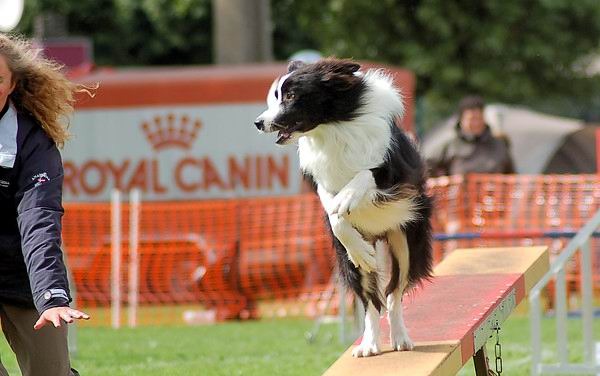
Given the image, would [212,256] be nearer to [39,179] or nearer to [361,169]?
[361,169]

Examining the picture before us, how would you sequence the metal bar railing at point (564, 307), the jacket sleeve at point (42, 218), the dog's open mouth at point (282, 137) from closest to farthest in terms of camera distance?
the jacket sleeve at point (42, 218) → the dog's open mouth at point (282, 137) → the metal bar railing at point (564, 307)

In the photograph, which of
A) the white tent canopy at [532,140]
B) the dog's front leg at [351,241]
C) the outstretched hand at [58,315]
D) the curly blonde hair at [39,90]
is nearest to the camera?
the outstretched hand at [58,315]

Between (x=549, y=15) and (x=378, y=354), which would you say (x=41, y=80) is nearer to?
(x=378, y=354)

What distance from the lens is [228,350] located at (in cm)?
926

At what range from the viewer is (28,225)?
452 cm

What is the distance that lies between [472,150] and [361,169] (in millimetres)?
7186

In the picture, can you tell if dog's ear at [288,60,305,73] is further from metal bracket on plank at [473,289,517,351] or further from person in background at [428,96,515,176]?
person in background at [428,96,515,176]

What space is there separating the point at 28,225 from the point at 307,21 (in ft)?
60.6

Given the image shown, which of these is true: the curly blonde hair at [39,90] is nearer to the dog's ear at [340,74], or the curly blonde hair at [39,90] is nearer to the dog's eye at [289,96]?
the dog's eye at [289,96]

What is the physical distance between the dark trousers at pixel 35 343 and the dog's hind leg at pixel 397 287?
62.8 inches

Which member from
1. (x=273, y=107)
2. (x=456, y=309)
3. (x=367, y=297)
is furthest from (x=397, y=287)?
(x=273, y=107)

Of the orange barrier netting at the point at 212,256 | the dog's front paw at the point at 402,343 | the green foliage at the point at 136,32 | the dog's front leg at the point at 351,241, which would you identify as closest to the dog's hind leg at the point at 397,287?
the dog's front paw at the point at 402,343

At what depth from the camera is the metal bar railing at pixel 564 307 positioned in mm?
7047

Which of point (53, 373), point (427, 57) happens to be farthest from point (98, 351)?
point (427, 57)
